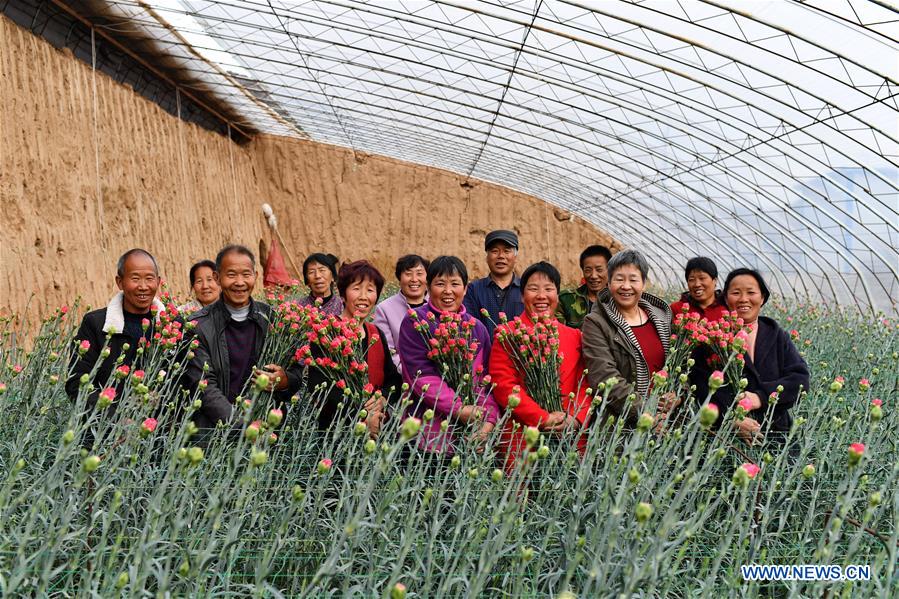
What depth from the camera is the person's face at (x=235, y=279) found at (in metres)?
2.66

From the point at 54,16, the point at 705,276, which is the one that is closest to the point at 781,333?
the point at 705,276

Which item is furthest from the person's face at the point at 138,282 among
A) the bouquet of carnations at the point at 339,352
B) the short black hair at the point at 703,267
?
the short black hair at the point at 703,267

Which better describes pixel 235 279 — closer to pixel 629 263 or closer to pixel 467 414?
pixel 467 414

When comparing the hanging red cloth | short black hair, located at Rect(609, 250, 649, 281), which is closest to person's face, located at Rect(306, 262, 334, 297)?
short black hair, located at Rect(609, 250, 649, 281)

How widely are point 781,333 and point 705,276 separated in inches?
27.0

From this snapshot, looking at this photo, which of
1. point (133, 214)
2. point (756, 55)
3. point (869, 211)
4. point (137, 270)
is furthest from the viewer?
point (869, 211)

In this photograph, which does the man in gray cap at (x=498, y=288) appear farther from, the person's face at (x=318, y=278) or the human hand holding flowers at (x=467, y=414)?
the human hand holding flowers at (x=467, y=414)

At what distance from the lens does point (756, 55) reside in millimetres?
7527

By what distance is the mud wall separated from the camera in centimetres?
643

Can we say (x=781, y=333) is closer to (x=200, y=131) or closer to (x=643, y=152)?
(x=643, y=152)

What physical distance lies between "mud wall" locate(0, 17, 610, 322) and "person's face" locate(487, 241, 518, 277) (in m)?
4.24

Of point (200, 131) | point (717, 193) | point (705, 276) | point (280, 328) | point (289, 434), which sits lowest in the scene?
point (289, 434)

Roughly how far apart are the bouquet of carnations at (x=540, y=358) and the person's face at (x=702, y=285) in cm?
126

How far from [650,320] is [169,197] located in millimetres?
9345
